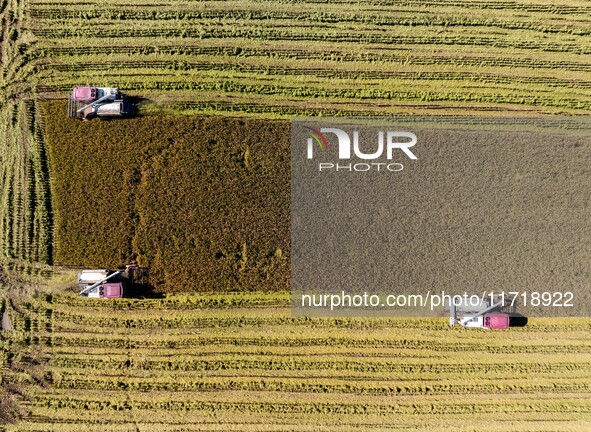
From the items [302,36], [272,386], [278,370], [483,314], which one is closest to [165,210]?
[278,370]

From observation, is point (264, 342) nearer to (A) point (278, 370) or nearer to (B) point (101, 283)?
(A) point (278, 370)

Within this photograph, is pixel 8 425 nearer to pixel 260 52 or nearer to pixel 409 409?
pixel 409 409

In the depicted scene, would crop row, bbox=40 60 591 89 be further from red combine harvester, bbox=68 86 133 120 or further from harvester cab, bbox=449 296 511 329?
harvester cab, bbox=449 296 511 329

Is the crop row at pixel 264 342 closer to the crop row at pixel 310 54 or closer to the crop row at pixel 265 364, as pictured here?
the crop row at pixel 265 364

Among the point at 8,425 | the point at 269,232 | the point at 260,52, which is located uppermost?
the point at 260,52

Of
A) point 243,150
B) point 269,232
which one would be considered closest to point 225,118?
point 243,150

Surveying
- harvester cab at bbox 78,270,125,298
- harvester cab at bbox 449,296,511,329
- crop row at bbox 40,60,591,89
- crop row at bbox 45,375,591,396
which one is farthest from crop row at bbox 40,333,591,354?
crop row at bbox 40,60,591,89
